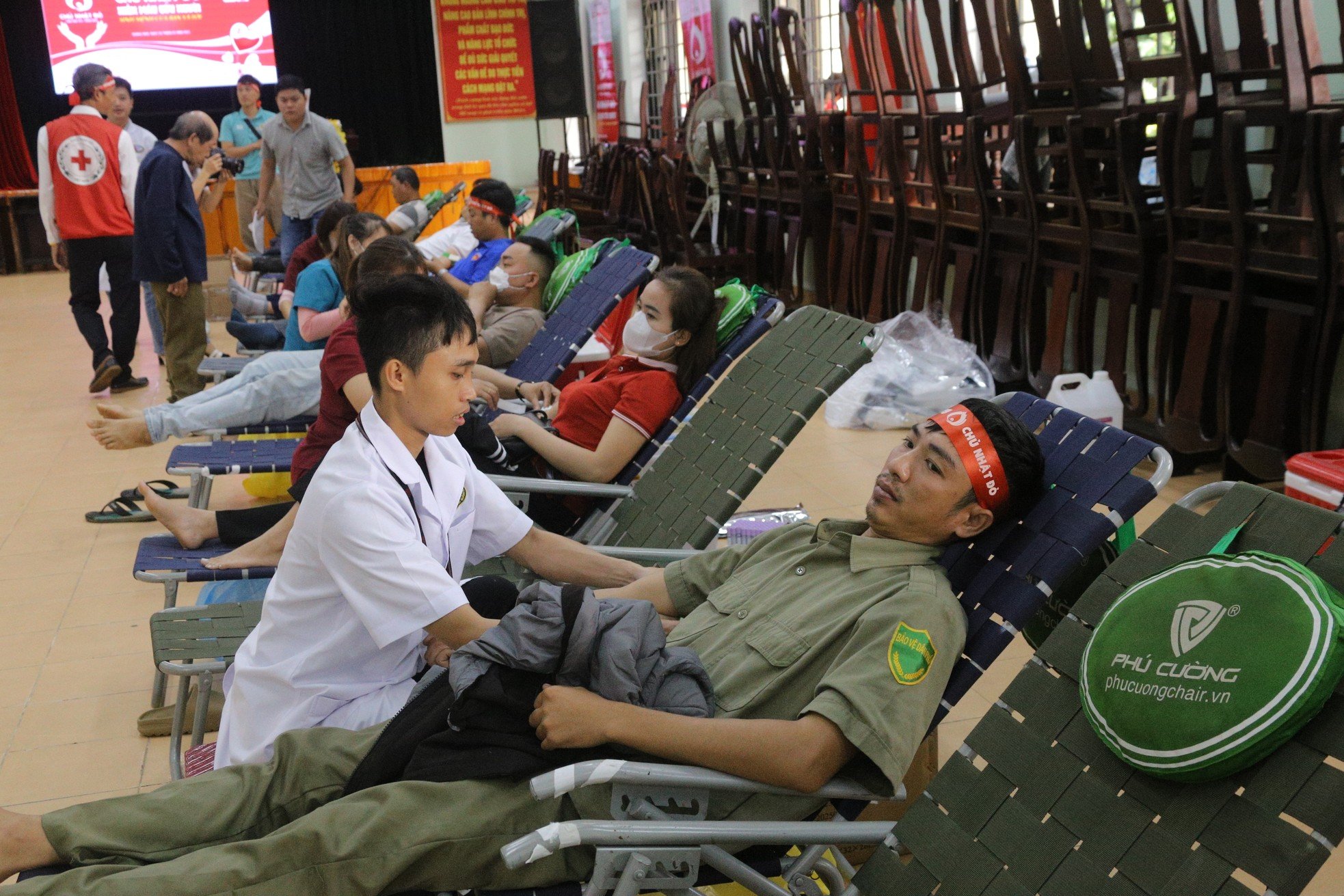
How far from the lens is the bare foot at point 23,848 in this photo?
4.62 feet

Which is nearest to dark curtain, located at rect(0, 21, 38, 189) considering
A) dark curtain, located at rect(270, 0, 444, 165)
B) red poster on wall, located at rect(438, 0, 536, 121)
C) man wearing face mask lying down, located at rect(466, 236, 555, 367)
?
dark curtain, located at rect(270, 0, 444, 165)

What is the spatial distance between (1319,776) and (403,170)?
661 centimetres

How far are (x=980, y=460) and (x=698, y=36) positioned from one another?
8592 millimetres

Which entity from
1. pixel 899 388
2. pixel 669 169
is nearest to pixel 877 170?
pixel 899 388

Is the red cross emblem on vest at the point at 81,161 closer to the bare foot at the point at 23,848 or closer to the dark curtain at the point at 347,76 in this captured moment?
the bare foot at the point at 23,848

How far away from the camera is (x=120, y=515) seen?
13.9 ft

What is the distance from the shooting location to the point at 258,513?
113 inches

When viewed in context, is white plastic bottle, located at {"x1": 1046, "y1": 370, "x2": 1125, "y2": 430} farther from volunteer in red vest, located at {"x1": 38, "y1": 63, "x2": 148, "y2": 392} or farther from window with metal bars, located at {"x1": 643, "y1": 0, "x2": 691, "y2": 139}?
window with metal bars, located at {"x1": 643, "y1": 0, "x2": 691, "y2": 139}

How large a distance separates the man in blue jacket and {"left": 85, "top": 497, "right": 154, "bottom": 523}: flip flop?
1.94 metres

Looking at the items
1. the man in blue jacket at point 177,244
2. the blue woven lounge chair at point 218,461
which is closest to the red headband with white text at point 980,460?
the blue woven lounge chair at point 218,461

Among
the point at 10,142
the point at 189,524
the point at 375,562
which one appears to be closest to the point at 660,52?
the point at 10,142

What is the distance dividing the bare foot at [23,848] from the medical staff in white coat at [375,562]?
1.05 feet

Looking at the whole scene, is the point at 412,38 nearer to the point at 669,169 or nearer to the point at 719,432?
the point at 669,169

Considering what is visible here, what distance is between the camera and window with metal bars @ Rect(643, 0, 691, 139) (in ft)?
39.2
